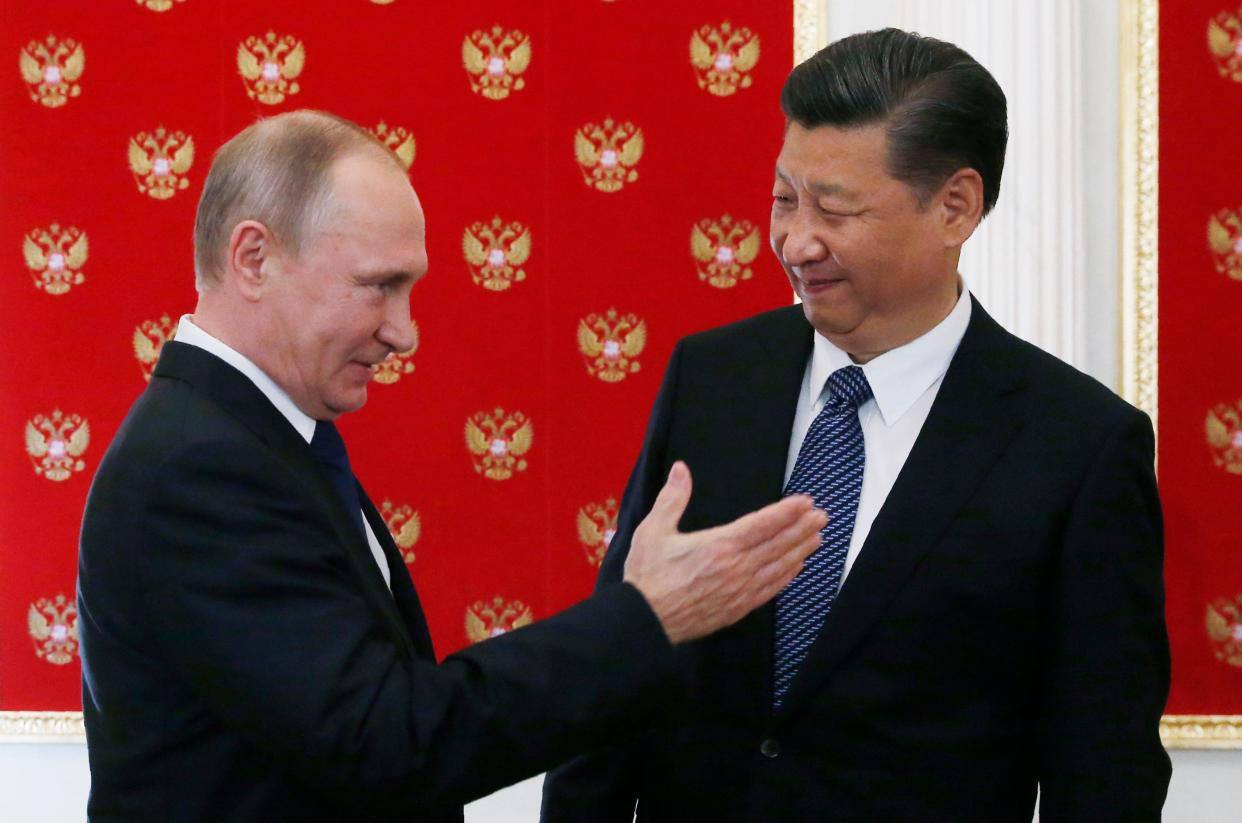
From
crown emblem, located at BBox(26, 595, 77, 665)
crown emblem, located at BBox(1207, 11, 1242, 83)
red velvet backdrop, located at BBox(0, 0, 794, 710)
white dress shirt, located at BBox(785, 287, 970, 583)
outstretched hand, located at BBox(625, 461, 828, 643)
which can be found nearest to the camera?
outstretched hand, located at BBox(625, 461, 828, 643)

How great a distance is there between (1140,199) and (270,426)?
2.38 meters

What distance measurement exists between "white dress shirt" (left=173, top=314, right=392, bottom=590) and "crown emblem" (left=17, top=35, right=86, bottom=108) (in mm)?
2111

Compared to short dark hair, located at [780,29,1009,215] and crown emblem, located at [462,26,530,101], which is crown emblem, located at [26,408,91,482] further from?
short dark hair, located at [780,29,1009,215]

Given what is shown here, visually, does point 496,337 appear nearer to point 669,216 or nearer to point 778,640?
point 669,216

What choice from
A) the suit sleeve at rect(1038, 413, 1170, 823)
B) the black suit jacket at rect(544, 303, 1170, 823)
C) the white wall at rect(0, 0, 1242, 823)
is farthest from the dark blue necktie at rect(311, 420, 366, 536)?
the white wall at rect(0, 0, 1242, 823)

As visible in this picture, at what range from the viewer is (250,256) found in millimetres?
1349

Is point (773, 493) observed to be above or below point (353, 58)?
below

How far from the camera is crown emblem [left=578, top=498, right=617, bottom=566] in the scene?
10.4 ft

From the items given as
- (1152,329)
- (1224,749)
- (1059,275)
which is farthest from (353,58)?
(1224,749)

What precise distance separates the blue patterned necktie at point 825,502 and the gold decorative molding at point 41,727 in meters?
2.40

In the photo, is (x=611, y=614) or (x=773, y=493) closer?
(x=611, y=614)

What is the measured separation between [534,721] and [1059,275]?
2.10m

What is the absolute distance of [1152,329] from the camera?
9.99 ft

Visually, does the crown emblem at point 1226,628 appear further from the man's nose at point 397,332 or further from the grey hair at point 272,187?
the grey hair at point 272,187
